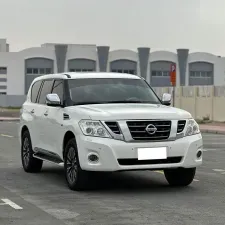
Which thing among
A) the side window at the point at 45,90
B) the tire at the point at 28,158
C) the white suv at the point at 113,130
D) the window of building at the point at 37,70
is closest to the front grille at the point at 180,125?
the white suv at the point at 113,130

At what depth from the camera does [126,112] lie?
9.59 meters

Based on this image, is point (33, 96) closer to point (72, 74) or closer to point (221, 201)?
point (72, 74)

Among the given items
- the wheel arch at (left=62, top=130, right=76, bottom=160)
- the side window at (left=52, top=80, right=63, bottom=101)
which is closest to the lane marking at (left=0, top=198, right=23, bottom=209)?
the wheel arch at (left=62, top=130, right=76, bottom=160)

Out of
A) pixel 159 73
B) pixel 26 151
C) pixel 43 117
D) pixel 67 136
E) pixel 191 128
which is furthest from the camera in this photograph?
pixel 159 73

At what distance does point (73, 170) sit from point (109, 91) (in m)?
1.68

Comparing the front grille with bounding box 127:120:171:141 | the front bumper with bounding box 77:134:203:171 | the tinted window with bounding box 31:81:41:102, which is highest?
the tinted window with bounding box 31:81:41:102

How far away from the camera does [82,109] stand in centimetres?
998

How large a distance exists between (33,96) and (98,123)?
3483mm

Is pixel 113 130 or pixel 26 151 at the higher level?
pixel 113 130

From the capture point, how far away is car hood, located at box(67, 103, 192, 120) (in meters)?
9.51

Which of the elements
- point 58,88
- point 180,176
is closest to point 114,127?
point 180,176

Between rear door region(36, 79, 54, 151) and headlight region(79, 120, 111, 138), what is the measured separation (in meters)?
A: 1.65

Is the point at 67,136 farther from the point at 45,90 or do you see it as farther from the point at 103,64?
the point at 103,64

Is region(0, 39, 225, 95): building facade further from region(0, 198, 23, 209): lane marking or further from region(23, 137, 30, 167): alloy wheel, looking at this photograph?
region(0, 198, 23, 209): lane marking
